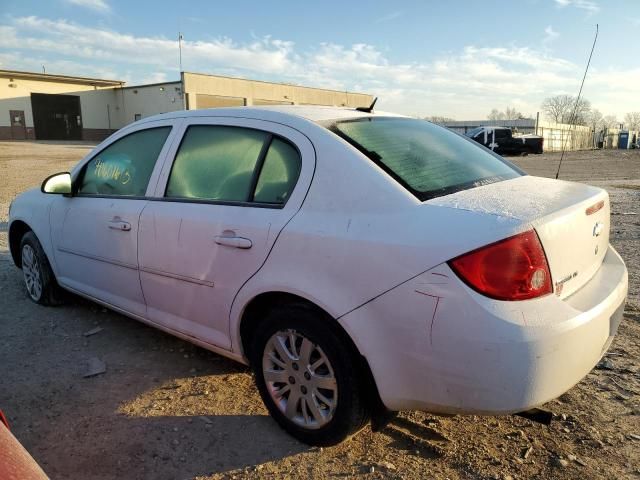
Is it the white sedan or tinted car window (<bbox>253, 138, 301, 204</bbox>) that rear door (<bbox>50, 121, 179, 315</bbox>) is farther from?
tinted car window (<bbox>253, 138, 301, 204</bbox>)

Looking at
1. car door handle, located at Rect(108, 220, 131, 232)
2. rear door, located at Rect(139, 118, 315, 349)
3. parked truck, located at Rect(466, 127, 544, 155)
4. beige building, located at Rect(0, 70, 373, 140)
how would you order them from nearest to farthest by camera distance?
rear door, located at Rect(139, 118, 315, 349)
car door handle, located at Rect(108, 220, 131, 232)
parked truck, located at Rect(466, 127, 544, 155)
beige building, located at Rect(0, 70, 373, 140)

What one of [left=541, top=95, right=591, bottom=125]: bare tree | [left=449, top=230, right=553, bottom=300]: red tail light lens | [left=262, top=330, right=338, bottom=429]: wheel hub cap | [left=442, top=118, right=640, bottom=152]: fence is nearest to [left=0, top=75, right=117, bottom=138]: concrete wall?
[left=442, top=118, right=640, bottom=152]: fence

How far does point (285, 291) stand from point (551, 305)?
3.83ft

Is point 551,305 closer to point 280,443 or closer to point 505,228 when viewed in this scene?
point 505,228

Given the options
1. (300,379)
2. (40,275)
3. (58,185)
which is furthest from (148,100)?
(300,379)

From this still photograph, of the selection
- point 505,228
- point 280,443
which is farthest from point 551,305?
point 280,443

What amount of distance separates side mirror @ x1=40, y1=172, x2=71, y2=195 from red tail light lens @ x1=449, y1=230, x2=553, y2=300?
3.30 metres

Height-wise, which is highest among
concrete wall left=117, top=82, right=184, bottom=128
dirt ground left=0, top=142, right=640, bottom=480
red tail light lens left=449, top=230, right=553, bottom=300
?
concrete wall left=117, top=82, right=184, bottom=128

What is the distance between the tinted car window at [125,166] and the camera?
346cm

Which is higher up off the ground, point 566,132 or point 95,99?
point 95,99

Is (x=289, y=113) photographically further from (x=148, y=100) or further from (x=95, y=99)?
(x=95, y=99)

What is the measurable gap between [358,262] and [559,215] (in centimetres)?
88

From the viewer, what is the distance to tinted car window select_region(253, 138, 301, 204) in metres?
2.62

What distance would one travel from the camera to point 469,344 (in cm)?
197
